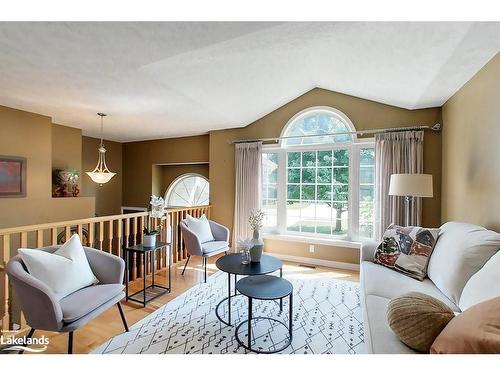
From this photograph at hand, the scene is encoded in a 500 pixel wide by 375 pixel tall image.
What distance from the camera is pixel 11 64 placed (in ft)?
7.26

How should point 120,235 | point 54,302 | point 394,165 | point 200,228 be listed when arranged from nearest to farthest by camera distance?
point 54,302 < point 120,235 < point 394,165 < point 200,228

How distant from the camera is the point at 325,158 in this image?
3934 millimetres

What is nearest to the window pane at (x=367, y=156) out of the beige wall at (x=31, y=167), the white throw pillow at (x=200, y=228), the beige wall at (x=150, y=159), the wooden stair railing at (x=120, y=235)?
the white throw pillow at (x=200, y=228)

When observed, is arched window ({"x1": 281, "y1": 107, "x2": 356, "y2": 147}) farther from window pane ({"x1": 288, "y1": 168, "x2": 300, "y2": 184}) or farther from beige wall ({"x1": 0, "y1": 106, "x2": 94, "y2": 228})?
beige wall ({"x1": 0, "y1": 106, "x2": 94, "y2": 228})

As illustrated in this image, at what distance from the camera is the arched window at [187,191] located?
567 cm

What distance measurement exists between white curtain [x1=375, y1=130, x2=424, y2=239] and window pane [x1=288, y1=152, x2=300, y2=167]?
3.84 feet

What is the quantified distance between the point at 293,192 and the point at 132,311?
2.79 metres

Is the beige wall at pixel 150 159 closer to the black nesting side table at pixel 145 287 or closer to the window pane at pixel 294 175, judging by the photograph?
the window pane at pixel 294 175

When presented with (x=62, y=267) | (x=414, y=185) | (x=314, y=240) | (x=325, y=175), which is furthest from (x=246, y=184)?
(x=62, y=267)

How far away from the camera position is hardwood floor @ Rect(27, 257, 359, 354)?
1913 millimetres

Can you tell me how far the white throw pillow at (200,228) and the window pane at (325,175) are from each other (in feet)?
6.28

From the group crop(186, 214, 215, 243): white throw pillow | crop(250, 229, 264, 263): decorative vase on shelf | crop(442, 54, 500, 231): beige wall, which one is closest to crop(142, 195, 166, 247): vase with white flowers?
crop(186, 214, 215, 243): white throw pillow

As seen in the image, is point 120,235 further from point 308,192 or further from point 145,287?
point 308,192
